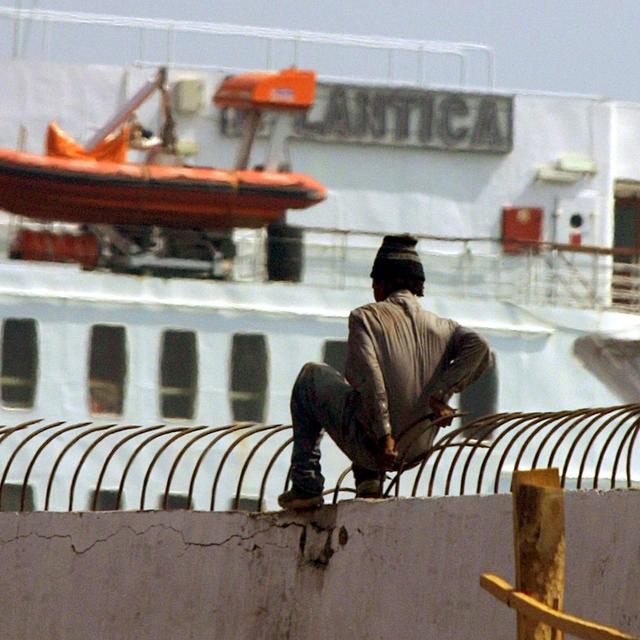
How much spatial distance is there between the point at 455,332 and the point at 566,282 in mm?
16607

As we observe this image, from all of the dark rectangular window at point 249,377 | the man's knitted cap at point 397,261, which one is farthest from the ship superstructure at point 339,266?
the man's knitted cap at point 397,261

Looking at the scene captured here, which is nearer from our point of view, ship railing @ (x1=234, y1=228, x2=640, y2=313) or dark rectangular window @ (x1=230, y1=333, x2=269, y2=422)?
dark rectangular window @ (x1=230, y1=333, x2=269, y2=422)

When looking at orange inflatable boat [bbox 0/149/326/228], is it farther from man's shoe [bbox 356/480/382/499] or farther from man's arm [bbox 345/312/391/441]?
man's arm [bbox 345/312/391/441]

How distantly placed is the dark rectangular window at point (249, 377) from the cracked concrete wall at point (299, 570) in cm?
1371

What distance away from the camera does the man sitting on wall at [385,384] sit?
888cm

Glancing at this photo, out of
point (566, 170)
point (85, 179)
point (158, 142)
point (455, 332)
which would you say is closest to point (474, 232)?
point (566, 170)

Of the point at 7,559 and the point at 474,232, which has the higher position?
the point at 474,232

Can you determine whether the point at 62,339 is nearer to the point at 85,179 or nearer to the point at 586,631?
the point at 85,179

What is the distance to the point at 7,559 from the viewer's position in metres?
9.52

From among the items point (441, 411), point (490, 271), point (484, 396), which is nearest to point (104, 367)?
point (484, 396)

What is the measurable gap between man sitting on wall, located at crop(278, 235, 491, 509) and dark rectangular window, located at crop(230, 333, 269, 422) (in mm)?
13901

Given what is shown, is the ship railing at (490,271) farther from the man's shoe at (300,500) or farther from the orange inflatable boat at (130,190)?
the man's shoe at (300,500)

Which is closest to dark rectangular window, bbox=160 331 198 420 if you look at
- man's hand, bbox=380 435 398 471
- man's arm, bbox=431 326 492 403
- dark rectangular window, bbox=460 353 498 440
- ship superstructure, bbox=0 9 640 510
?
ship superstructure, bbox=0 9 640 510

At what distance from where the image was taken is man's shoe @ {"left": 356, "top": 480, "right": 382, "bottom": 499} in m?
9.20
